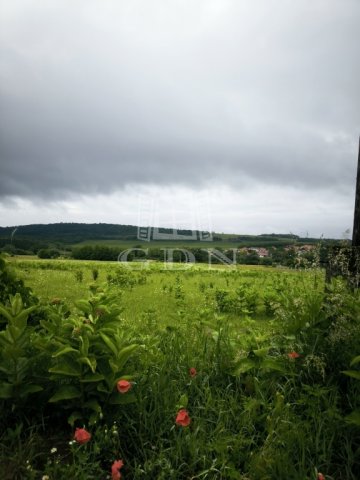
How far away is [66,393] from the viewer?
8.91ft

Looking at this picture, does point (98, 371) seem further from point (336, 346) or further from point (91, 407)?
point (336, 346)

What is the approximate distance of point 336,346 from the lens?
3.54 m

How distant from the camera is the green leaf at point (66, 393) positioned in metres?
2.67

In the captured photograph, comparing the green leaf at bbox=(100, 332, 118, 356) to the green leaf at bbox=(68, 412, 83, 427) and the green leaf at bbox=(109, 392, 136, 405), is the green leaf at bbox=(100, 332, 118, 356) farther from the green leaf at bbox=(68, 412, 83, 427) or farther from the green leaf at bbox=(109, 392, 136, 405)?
the green leaf at bbox=(68, 412, 83, 427)

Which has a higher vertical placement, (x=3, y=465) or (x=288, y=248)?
(x=288, y=248)

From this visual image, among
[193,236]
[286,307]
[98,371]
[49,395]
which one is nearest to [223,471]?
[98,371]

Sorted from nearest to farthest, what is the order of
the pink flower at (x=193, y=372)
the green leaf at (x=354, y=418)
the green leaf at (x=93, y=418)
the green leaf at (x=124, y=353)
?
the green leaf at (x=354, y=418) → the green leaf at (x=93, y=418) → the green leaf at (x=124, y=353) → the pink flower at (x=193, y=372)

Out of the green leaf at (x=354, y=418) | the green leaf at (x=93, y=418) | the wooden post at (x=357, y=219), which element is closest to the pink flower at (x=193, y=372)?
the green leaf at (x=93, y=418)

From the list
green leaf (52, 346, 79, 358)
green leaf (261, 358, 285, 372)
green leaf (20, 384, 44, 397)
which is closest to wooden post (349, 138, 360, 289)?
green leaf (261, 358, 285, 372)

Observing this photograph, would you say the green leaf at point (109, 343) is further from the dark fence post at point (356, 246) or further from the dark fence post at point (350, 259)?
the dark fence post at point (356, 246)

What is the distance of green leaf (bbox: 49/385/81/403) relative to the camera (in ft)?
8.76

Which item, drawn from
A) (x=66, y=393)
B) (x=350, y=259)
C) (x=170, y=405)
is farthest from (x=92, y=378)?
(x=350, y=259)

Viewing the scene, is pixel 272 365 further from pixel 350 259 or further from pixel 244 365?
pixel 350 259

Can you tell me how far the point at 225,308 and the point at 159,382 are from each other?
657 cm
